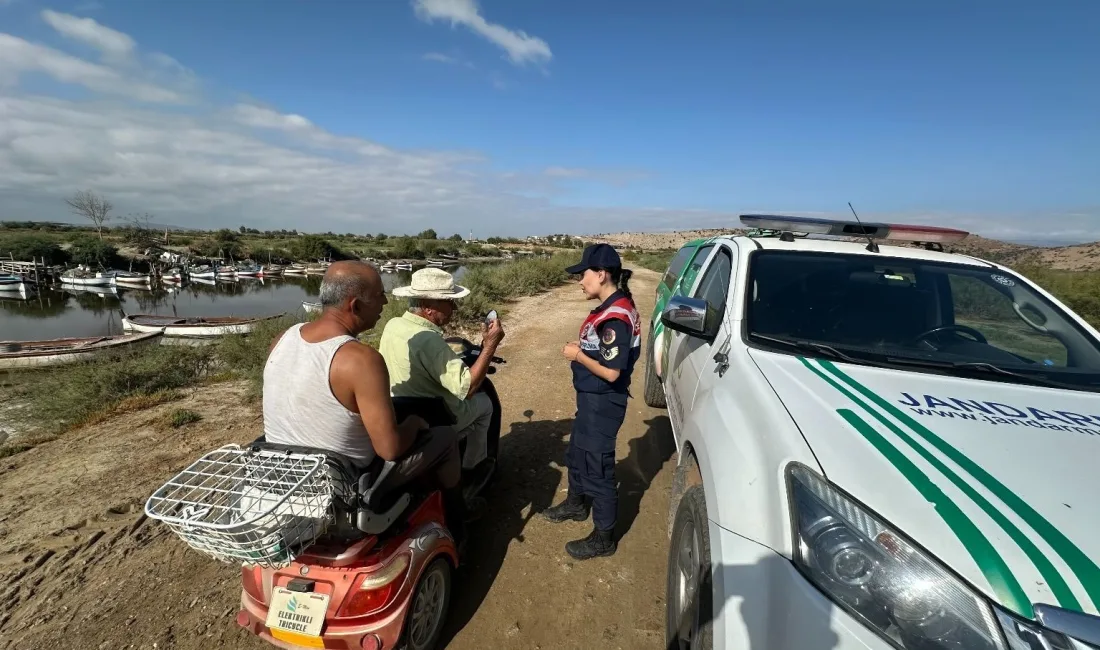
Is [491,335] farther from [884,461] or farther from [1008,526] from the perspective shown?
[1008,526]

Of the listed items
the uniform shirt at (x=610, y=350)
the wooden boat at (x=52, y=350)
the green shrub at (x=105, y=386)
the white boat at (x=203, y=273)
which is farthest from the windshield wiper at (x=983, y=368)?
the white boat at (x=203, y=273)

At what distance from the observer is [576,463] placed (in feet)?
10.8

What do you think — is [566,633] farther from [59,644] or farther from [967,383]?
[59,644]

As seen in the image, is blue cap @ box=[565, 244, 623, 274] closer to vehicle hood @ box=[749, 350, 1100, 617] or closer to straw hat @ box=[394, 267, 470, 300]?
straw hat @ box=[394, 267, 470, 300]

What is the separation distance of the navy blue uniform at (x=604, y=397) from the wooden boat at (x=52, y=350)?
14414 millimetres

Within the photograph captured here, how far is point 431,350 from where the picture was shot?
2.82 metres

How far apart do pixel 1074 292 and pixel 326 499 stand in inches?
807

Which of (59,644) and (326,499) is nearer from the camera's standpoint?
(326,499)

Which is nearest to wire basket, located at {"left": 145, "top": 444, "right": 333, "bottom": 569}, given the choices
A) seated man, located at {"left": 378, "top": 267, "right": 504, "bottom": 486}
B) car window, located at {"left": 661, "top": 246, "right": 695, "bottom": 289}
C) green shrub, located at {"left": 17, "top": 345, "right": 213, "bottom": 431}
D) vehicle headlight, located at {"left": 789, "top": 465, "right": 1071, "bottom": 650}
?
seated man, located at {"left": 378, "top": 267, "right": 504, "bottom": 486}

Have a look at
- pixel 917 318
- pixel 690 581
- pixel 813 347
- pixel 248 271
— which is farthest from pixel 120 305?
pixel 917 318

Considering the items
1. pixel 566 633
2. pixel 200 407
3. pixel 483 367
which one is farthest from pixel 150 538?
pixel 200 407

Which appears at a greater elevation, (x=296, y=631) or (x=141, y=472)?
(x=296, y=631)

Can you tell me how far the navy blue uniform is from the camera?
2.83m

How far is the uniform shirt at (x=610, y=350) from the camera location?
9.24 ft
